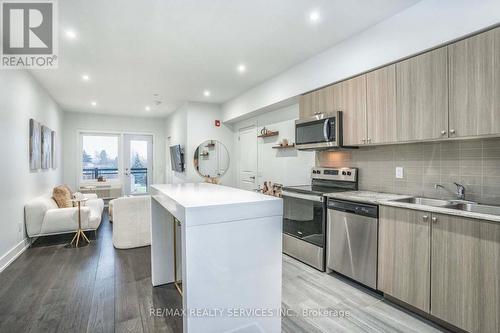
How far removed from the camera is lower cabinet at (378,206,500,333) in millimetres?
1721

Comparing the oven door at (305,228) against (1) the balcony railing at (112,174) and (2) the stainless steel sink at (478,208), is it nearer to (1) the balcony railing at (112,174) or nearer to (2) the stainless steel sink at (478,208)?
(2) the stainless steel sink at (478,208)

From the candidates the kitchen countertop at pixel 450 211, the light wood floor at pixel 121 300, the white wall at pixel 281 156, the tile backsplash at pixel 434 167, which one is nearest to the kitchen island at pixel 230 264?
the light wood floor at pixel 121 300

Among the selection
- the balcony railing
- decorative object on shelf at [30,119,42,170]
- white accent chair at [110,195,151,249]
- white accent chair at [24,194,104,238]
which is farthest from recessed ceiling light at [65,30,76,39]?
the balcony railing

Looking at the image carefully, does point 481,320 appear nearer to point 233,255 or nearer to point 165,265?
point 233,255

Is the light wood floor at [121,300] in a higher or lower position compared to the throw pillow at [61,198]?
lower

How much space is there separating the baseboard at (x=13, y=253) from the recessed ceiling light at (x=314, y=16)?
14.1 ft

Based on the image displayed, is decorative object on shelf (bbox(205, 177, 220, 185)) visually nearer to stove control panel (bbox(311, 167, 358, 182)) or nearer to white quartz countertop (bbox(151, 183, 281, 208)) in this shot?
stove control panel (bbox(311, 167, 358, 182))

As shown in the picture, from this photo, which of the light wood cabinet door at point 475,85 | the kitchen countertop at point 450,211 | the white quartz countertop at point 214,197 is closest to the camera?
the white quartz countertop at point 214,197

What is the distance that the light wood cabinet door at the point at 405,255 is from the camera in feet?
6.77

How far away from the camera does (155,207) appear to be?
2.63m

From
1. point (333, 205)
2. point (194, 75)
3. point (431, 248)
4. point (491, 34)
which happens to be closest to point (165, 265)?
point (333, 205)

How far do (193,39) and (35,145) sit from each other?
10.6 feet

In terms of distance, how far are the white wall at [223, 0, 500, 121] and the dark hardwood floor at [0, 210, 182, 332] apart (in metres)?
2.97

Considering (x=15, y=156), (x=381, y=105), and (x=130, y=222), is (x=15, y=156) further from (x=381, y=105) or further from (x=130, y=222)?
(x=381, y=105)
